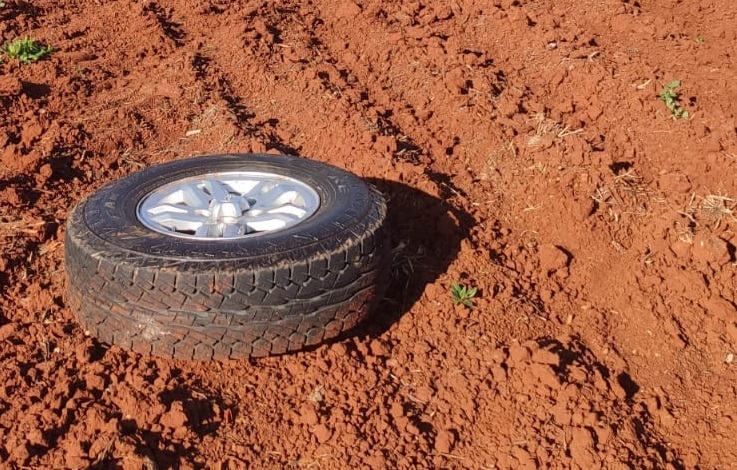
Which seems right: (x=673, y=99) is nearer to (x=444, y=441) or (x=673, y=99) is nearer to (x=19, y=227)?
(x=444, y=441)

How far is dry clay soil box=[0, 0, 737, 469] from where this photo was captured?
12.1 feet

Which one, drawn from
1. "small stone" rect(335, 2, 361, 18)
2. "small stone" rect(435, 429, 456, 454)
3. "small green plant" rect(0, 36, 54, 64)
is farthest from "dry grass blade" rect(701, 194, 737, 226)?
"small green plant" rect(0, 36, 54, 64)

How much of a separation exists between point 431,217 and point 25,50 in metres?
4.31

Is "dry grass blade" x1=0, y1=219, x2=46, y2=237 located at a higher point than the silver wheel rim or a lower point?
lower

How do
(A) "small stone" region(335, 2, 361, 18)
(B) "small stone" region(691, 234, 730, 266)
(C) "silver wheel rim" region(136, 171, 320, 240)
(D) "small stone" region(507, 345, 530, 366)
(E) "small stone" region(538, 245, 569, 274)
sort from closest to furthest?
(D) "small stone" region(507, 345, 530, 366) < (C) "silver wheel rim" region(136, 171, 320, 240) < (E) "small stone" region(538, 245, 569, 274) < (B) "small stone" region(691, 234, 730, 266) < (A) "small stone" region(335, 2, 361, 18)

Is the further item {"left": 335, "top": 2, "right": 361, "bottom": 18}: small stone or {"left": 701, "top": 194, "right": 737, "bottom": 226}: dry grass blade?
{"left": 335, "top": 2, "right": 361, "bottom": 18}: small stone

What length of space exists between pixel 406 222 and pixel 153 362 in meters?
1.90

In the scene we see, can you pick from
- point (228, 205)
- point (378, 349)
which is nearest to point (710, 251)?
point (378, 349)

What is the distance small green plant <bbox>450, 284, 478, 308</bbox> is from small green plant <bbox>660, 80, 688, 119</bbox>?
2990 mm

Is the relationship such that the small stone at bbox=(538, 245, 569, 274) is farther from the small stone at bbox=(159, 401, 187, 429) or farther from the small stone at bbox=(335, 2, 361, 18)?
the small stone at bbox=(335, 2, 361, 18)

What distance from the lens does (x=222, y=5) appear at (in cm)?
841

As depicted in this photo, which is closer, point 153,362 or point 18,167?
point 153,362

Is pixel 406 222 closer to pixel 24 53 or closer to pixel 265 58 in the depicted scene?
pixel 265 58

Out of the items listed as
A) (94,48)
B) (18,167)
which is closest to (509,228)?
(18,167)
